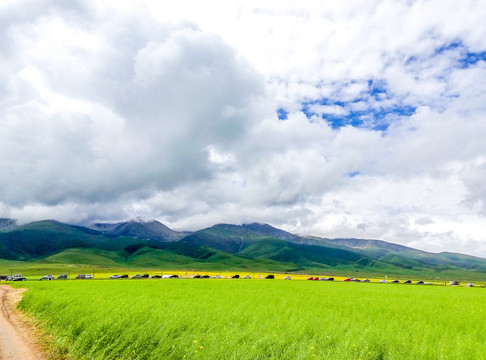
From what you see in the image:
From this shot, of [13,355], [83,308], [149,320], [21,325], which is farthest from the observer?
[21,325]

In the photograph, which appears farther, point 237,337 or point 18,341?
point 18,341

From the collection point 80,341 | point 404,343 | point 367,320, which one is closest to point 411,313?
point 367,320

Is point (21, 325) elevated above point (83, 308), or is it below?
below

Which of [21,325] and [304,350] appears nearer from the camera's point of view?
[304,350]

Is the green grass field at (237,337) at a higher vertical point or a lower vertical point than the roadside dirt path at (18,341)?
higher

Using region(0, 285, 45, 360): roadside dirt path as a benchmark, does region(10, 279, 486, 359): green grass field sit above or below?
above

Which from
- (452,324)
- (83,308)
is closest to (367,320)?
(452,324)

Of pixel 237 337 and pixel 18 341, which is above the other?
pixel 237 337

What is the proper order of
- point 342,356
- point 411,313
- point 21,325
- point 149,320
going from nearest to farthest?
point 342,356 → point 149,320 → point 21,325 → point 411,313

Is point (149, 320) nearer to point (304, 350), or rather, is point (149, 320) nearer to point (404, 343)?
point (304, 350)

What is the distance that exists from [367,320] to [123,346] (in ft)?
61.2

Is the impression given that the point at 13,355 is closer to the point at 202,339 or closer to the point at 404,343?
the point at 202,339

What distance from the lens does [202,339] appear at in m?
17.4

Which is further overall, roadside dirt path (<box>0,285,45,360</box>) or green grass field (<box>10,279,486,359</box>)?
roadside dirt path (<box>0,285,45,360</box>)
